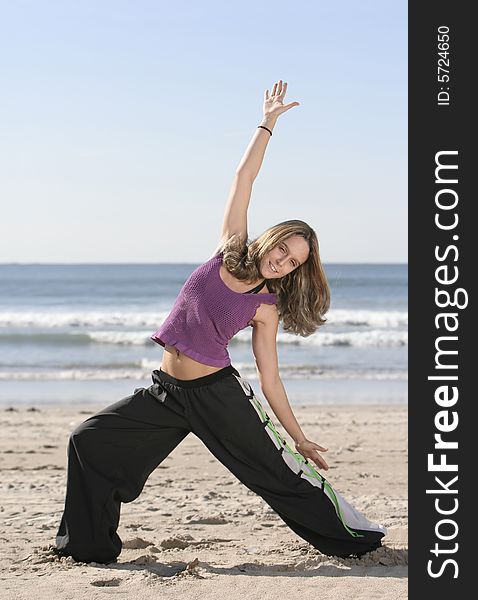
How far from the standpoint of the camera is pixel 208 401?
191 inches

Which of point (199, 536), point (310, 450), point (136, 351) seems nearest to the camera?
point (310, 450)

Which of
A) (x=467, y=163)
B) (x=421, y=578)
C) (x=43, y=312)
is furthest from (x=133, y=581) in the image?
(x=43, y=312)

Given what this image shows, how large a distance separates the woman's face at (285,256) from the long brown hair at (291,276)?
0.07 ft

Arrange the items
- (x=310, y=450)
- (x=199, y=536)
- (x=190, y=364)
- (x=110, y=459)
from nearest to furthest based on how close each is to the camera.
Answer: (x=190, y=364), (x=110, y=459), (x=310, y=450), (x=199, y=536)

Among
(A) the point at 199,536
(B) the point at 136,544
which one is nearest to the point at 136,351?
(A) the point at 199,536

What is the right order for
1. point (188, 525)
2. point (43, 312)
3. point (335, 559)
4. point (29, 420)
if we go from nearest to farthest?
point (335, 559)
point (188, 525)
point (29, 420)
point (43, 312)

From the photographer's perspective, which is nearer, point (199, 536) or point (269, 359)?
point (269, 359)

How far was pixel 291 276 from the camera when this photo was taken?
16.1ft

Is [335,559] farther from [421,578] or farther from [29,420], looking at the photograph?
[29,420]

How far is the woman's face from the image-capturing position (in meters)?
4.75

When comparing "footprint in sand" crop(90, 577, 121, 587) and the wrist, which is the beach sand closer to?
"footprint in sand" crop(90, 577, 121, 587)

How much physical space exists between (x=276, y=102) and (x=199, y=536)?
2.59 metres

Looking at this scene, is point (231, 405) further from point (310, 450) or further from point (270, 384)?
point (310, 450)

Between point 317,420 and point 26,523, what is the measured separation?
5.62m
